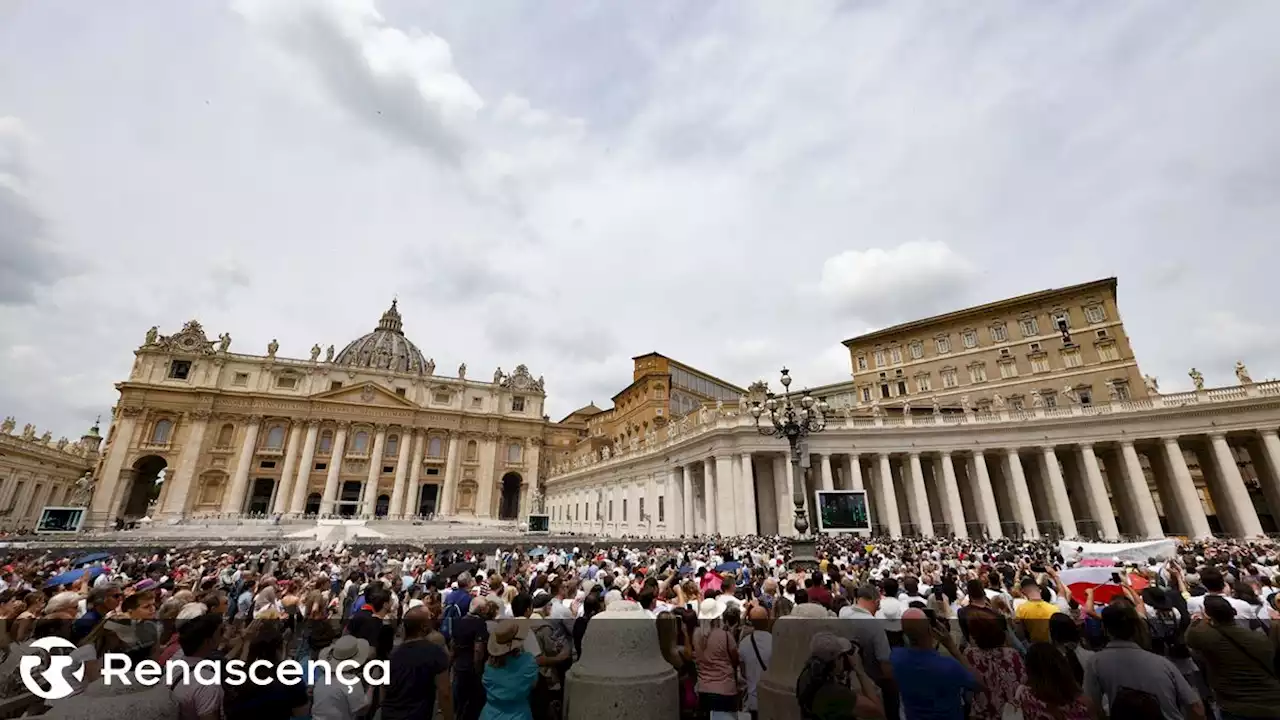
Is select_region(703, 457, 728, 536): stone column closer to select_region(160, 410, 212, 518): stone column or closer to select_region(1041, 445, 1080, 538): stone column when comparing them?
select_region(1041, 445, 1080, 538): stone column

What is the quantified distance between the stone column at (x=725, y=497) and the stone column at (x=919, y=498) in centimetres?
1050

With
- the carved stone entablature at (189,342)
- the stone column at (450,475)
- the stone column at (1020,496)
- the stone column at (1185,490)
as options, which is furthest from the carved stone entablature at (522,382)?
the stone column at (1185,490)

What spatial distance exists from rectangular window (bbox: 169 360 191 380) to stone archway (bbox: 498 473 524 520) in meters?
35.8

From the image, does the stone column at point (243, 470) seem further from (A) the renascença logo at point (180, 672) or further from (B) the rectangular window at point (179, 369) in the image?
(A) the renascença logo at point (180, 672)

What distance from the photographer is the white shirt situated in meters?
4.54

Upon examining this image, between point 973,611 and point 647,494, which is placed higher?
point 647,494

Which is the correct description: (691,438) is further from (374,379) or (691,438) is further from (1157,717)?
(374,379)

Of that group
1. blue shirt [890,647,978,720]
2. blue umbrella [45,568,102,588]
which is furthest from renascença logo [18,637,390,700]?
blue umbrella [45,568,102,588]

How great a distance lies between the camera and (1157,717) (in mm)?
2527

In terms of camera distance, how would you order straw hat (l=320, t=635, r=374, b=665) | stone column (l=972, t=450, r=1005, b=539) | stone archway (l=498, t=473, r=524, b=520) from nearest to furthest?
straw hat (l=320, t=635, r=374, b=665)
stone column (l=972, t=450, r=1005, b=539)
stone archway (l=498, t=473, r=524, b=520)

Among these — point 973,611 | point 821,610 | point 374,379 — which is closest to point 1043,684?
point 973,611

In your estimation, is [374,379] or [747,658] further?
[374,379]

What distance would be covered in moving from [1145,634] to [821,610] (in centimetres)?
237

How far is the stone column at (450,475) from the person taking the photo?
58406mm
